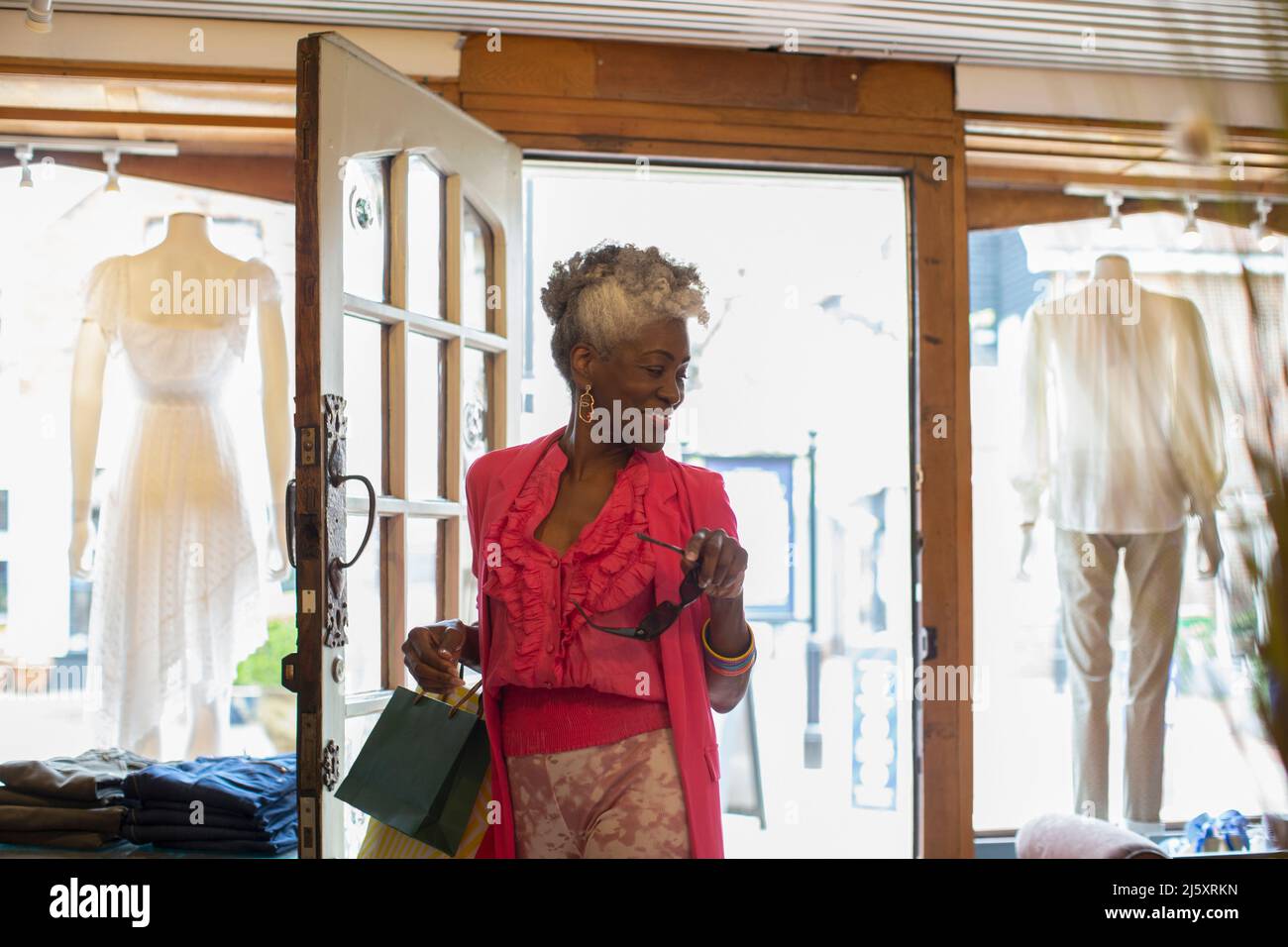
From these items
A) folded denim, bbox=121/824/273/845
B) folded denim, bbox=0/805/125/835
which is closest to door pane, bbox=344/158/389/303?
folded denim, bbox=121/824/273/845

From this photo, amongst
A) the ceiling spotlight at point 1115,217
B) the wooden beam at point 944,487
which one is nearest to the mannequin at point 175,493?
the wooden beam at point 944,487

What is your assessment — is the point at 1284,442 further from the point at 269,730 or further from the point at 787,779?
the point at 269,730

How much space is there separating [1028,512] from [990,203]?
48.7 inches

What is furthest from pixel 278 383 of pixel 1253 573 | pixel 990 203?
pixel 1253 573

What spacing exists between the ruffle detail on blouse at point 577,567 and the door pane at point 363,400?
659mm

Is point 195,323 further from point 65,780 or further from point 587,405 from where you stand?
point 587,405

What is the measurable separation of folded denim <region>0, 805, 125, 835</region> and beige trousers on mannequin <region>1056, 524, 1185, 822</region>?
9.80ft

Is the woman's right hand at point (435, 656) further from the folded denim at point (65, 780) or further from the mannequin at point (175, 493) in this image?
the mannequin at point (175, 493)

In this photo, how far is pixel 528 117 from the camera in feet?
10.3

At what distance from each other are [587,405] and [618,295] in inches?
7.0

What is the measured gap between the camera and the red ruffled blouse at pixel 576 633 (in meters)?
1.51

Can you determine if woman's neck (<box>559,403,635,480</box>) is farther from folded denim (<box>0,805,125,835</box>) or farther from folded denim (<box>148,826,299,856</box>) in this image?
folded denim (<box>0,805,125,835</box>)

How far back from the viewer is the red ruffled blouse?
1509 mm

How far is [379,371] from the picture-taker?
2404 mm
